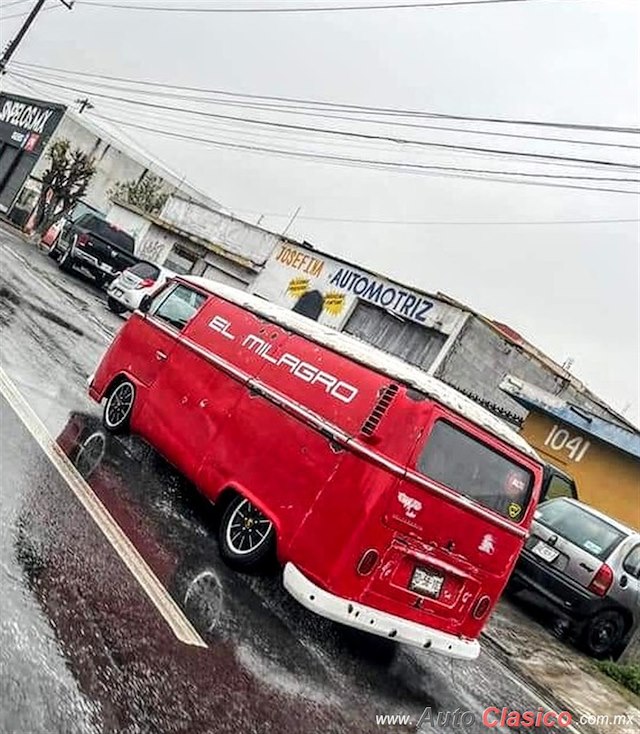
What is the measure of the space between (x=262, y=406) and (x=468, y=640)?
2571mm

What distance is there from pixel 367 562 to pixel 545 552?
197 inches

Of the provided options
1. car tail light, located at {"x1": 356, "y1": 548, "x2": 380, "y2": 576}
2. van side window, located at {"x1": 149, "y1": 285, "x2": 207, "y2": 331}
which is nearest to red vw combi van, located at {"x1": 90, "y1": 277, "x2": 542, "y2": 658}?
car tail light, located at {"x1": 356, "y1": 548, "x2": 380, "y2": 576}

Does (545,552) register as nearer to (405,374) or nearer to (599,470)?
(405,374)

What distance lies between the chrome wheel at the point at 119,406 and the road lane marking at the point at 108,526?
0.88m

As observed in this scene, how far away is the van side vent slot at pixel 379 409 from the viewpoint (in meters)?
5.54

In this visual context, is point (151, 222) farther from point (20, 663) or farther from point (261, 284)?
point (20, 663)

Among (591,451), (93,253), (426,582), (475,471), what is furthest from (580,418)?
(93,253)

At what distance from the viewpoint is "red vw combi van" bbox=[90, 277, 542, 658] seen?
5309mm

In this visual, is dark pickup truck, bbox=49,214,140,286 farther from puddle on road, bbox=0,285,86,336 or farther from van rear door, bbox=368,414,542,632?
van rear door, bbox=368,414,542,632

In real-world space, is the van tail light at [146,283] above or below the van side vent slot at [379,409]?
below

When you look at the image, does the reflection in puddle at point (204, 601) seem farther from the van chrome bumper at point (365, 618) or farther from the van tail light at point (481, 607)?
the van tail light at point (481, 607)

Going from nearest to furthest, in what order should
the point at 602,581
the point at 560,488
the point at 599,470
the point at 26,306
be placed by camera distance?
1. the point at 602,581
2. the point at 560,488
3. the point at 26,306
4. the point at 599,470

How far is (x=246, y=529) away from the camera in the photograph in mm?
6121

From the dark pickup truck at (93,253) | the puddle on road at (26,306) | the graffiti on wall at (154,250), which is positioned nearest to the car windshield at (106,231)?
the dark pickup truck at (93,253)
